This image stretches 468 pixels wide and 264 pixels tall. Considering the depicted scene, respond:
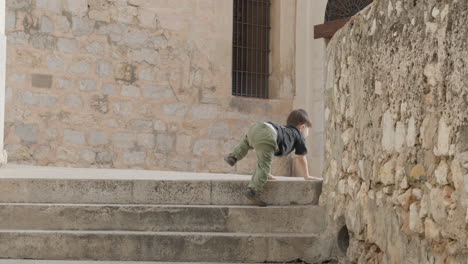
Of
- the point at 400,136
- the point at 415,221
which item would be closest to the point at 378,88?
the point at 400,136

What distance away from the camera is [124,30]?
11.3 meters

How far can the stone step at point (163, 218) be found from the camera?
575cm

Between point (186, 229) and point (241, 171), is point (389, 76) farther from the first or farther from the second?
point (241, 171)

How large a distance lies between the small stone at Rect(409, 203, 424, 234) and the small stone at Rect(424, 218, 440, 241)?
7 cm

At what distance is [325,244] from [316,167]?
6.57 metres

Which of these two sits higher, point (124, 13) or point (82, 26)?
point (124, 13)

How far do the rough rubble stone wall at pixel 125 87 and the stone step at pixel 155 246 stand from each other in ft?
16.8

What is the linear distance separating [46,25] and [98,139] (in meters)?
1.62

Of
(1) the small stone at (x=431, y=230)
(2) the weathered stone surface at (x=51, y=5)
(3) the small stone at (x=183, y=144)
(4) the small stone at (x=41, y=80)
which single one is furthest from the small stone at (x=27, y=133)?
(1) the small stone at (x=431, y=230)

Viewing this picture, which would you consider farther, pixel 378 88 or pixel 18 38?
pixel 18 38

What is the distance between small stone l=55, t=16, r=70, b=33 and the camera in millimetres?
10860

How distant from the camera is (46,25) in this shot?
35.4 ft

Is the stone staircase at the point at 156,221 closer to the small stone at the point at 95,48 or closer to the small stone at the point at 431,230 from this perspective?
the small stone at the point at 431,230

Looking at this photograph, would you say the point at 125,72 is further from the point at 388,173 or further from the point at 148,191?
the point at 388,173
